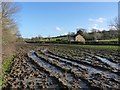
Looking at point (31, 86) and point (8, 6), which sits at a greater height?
point (8, 6)

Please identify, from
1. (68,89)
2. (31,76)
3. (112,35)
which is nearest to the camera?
(68,89)

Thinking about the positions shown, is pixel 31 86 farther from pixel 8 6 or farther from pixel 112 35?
pixel 112 35

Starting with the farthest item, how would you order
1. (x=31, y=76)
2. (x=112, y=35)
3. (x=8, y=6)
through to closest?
(x=112, y=35) → (x=8, y=6) → (x=31, y=76)

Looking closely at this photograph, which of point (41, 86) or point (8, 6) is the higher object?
point (8, 6)

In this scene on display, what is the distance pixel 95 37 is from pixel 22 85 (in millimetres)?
85678

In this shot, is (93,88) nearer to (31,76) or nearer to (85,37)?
(31,76)

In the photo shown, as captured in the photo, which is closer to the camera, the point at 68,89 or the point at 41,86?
the point at 68,89

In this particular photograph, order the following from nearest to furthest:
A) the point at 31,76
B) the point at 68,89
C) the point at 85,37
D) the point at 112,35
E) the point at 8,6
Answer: the point at 68,89
the point at 31,76
the point at 8,6
the point at 112,35
the point at 85,37

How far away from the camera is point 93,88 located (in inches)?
494

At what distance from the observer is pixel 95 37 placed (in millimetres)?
97375

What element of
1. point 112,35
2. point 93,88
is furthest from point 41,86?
point 112,35

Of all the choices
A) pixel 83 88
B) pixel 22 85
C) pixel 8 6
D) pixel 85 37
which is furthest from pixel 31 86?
pixel 85 37

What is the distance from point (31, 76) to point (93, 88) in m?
5.50

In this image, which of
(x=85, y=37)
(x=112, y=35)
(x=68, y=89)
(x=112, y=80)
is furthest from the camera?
(x=85, y=37)
